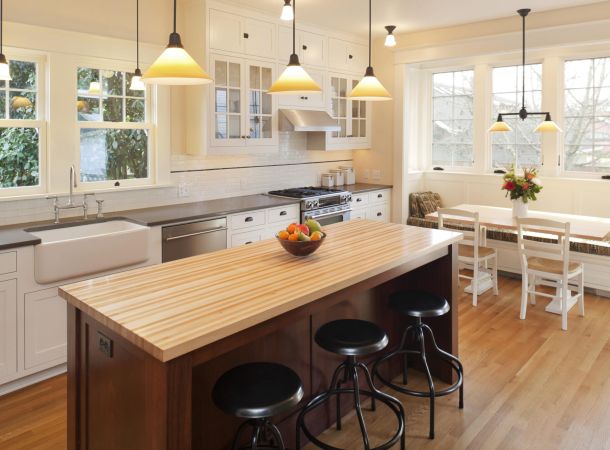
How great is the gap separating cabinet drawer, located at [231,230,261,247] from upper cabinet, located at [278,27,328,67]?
184 centimetres

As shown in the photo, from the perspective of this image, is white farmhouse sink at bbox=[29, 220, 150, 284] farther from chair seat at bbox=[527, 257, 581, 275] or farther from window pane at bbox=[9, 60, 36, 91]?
chair seat at bbox=[527, 257, 581, 275]

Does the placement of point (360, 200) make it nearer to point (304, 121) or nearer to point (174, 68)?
point (304, 121)

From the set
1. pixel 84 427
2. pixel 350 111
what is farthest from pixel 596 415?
pixel 350 111

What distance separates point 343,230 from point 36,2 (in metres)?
2.80

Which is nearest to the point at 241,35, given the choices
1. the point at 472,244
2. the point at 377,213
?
the point at 377,213

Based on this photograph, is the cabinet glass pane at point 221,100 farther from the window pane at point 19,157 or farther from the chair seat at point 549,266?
the chair seat at point 549,266

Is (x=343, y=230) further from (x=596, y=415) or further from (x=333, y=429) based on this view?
(x=596, y=415)

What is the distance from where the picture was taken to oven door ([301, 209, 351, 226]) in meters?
5.29

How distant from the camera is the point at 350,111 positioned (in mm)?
6332

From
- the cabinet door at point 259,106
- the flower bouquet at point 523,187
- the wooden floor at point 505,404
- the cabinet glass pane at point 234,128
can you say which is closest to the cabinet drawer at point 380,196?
the cabinet door at point 259,106

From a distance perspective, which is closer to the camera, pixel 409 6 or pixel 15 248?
pixel 15 248

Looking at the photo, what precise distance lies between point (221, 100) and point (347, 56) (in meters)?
2.09

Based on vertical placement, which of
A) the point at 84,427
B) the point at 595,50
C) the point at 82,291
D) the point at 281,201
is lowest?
the point at 84,427

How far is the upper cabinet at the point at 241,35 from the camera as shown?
4.64 meters
